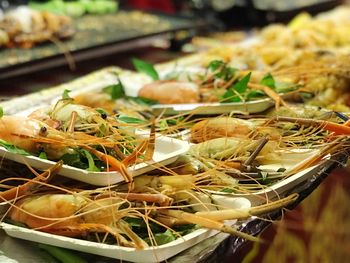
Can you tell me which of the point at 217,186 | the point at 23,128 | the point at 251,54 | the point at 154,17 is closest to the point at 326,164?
the point at 217,186

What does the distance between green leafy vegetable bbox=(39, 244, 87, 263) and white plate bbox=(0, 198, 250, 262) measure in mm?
13

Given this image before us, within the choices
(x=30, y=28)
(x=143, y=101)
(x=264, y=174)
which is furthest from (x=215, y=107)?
(x=30, y=28)

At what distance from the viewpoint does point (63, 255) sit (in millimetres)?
1126

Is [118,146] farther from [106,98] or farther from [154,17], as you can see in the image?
[154,17]

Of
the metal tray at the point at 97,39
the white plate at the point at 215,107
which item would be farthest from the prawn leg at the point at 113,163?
the metal tray at the point at 97,39

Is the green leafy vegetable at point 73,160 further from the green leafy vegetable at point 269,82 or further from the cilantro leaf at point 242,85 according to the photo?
the green leafy vegetable at point 269,82

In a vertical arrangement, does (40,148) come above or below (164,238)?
above

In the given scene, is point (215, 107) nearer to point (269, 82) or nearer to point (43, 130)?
point (269, 82)

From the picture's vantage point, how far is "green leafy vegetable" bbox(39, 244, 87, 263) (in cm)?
112

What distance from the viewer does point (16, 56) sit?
2.84 m

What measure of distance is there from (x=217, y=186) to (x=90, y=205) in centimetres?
31

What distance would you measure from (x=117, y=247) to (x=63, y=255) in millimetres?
120

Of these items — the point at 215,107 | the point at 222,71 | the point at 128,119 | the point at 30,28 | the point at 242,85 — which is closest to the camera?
the point at 128,119

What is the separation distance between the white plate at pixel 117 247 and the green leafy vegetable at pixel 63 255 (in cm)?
1
